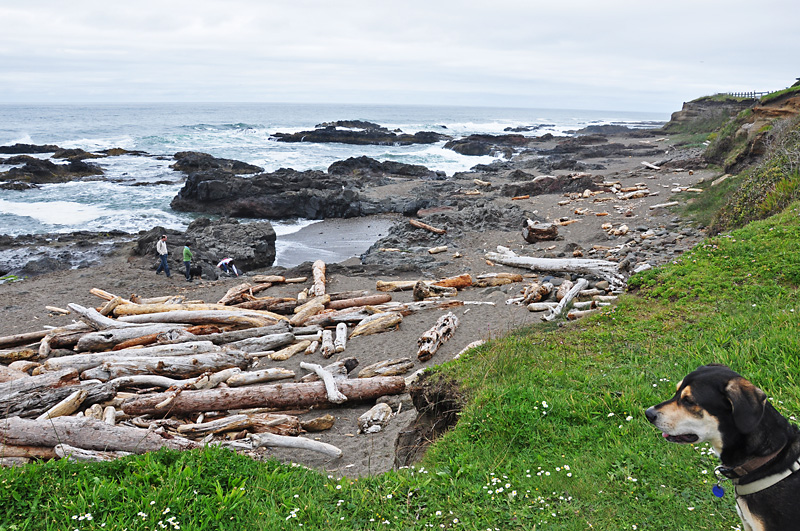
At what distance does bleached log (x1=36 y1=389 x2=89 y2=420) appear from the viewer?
679 cm

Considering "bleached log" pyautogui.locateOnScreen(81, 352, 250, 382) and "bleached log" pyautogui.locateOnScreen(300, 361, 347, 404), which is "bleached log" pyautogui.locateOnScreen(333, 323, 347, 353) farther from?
"bleached log" pyautogui.locateOnScreen(81, 352, 250, 382)

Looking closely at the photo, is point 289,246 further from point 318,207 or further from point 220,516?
point 220,516

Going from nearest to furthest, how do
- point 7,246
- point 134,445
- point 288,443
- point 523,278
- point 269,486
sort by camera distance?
point 269,486
point 134,445
point 288,443
point 523,278
point 7,246

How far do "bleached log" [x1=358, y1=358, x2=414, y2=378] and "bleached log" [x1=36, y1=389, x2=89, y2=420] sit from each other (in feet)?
13.7

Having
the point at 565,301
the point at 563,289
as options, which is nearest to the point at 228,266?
the point at 563,289

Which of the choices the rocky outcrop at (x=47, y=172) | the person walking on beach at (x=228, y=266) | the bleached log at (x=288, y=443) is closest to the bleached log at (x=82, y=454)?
the bleached log at (x=288, y=443)

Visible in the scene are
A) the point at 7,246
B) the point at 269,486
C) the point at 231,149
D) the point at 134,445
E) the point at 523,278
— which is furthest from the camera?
the point at 231,149

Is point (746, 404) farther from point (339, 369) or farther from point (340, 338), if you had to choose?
point (340, 338)

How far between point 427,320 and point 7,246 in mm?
20495

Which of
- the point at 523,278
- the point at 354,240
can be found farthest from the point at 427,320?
the point at 354,240

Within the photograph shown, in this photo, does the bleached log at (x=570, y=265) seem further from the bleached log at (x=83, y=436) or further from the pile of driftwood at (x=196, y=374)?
the bleached log at (x=83, y=436)

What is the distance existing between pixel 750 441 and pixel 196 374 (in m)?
8.27

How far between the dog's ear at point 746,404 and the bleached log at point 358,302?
10.2 metres

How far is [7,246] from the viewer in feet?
71.1
